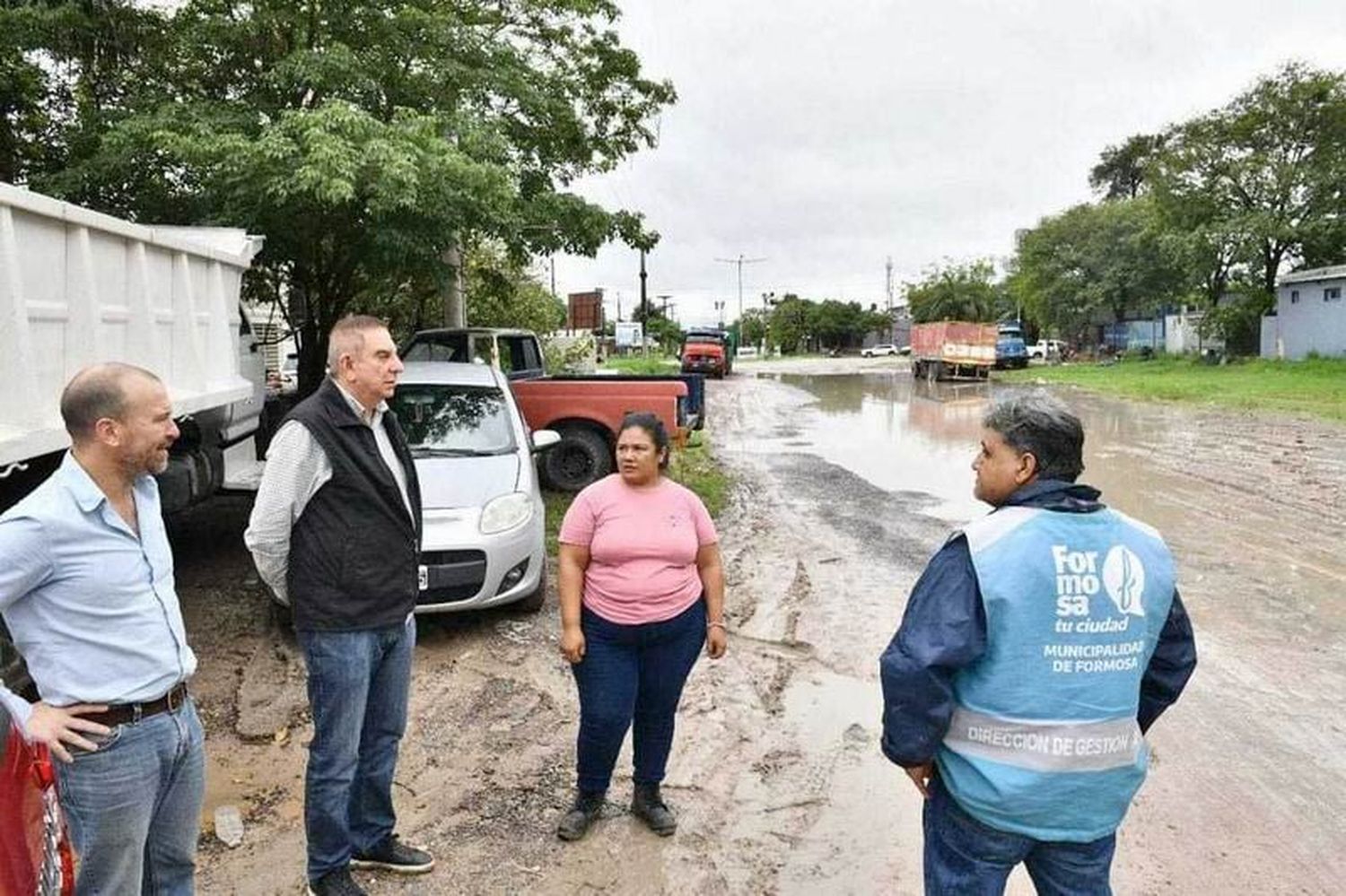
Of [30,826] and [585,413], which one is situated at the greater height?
[585,413]

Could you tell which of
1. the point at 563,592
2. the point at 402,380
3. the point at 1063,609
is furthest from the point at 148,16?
the point at 1063,609

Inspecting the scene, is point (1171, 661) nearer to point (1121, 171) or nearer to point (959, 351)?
point (959, 351)

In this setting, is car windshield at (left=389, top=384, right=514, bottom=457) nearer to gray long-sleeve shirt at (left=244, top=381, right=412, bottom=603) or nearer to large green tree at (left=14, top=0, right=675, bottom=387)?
large green tree at (left=14, top=0, right=675, bottom=387)

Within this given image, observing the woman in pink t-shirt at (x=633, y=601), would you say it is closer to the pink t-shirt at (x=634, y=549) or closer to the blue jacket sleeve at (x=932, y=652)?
the pink t-shirt at (x=634, y=549)

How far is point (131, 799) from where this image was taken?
219 cm

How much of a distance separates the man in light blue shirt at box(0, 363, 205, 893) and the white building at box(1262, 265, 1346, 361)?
3679 cm

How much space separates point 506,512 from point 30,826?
410 centimetres

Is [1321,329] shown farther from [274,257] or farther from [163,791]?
[163,791]

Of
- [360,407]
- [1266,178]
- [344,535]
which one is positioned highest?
[1266,178]


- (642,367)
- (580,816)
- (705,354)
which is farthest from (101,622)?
(642,367)

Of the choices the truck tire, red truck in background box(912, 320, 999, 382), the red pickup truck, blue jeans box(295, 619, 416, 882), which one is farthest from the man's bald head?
red truck in background box(912, 320, 999, 382)

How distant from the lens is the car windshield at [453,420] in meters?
6.65

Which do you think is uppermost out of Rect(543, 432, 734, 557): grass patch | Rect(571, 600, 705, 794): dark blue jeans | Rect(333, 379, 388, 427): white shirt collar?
Rect(333, 379, 388, 427): white shirt collar

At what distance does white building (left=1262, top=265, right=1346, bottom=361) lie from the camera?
3173 cm
